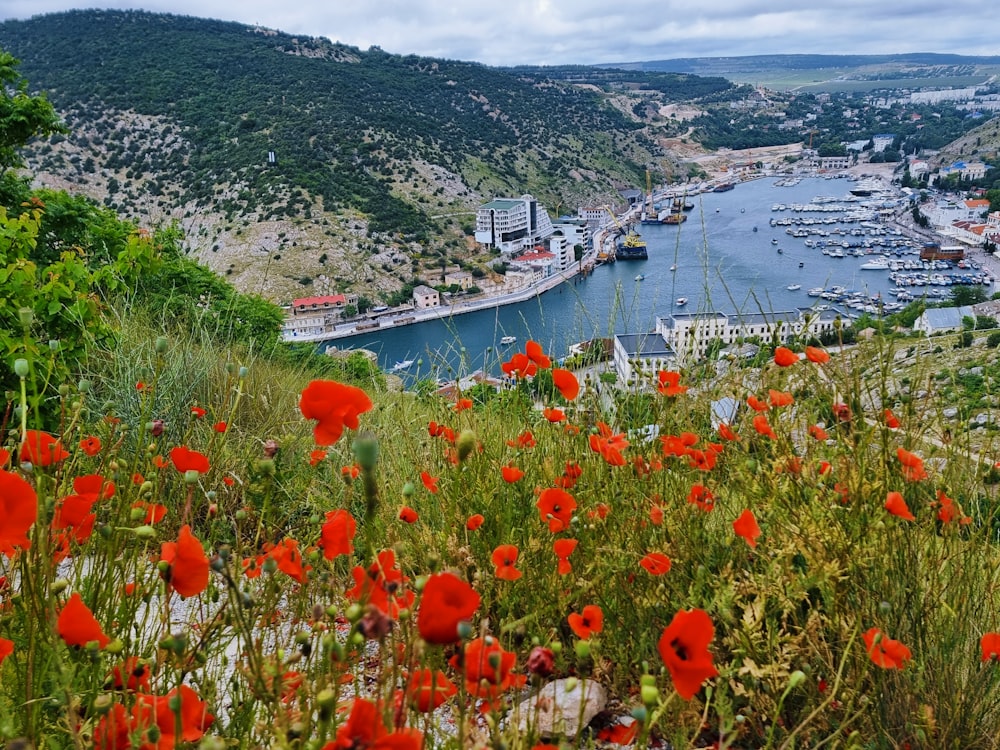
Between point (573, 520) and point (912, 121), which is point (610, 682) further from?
point (912, 121)

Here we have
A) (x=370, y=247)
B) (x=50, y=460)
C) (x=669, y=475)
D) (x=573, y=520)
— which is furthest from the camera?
(x=370, y=247)

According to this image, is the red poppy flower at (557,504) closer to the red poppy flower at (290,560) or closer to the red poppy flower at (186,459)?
the red poppy flower at (290,560)

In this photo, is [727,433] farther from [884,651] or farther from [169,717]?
[169,717]

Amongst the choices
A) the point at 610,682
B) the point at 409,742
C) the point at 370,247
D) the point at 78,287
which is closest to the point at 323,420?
the point at 409,742

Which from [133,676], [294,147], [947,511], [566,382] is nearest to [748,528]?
[947,511]

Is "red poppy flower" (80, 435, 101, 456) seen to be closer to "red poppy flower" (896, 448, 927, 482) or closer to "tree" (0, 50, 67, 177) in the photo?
"red poppy flower" (896, 448, 927, 482)
